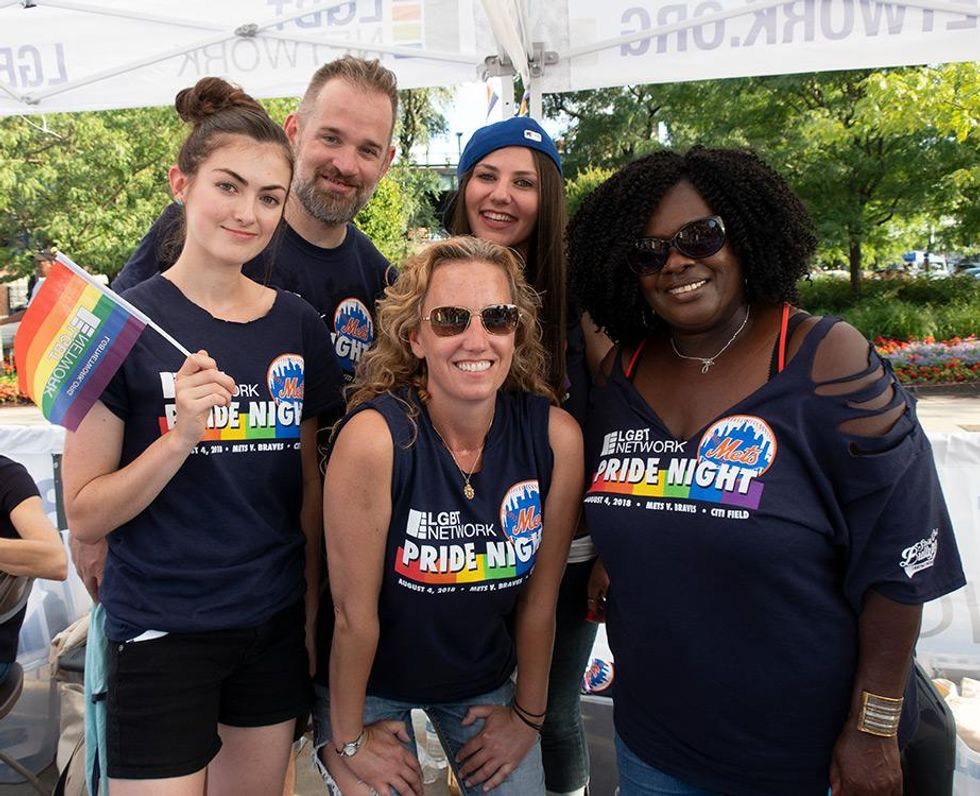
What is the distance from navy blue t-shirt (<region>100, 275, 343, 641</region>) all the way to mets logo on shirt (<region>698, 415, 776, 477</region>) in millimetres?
1072

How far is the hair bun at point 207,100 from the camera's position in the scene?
204 centimetres

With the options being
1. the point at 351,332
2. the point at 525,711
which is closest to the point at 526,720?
the point at 525,711

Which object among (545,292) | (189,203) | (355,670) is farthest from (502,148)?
(355,670)

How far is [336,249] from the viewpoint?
257 centimetres

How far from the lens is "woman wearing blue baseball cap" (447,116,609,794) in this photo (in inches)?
99.3

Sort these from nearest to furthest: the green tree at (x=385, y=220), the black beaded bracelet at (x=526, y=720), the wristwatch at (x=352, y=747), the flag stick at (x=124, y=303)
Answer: the flag stick at (x=124, y=303), the wristwatch at (x=352, y=747), the black beaded bracelet at (x=526, y=720), the green tree at (x=385, y=220)

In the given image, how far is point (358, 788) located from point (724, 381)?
1448 millimetres

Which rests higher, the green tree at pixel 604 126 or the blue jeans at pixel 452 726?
the green tree at pixel 604 126

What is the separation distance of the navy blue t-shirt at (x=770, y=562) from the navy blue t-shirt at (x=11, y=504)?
8.38ft

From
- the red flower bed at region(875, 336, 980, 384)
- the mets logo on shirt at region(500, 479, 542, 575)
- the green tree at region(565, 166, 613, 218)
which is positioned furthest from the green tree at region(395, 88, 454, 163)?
the mets logo on shirt at region(500, 479, 542, 575)

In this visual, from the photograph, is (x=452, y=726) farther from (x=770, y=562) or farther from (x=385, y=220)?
(x=385, y=220)

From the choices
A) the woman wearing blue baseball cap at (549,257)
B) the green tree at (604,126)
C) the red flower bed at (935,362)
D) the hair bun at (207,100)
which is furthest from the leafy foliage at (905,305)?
the hair bun at (207,100)

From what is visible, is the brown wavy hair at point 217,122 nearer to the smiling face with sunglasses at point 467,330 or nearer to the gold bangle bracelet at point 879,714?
the smiling face with sunglasses at point 467,330

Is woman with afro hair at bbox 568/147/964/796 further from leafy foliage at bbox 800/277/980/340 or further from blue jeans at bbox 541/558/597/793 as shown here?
leafy foliage at bbox 800/277/980/340
